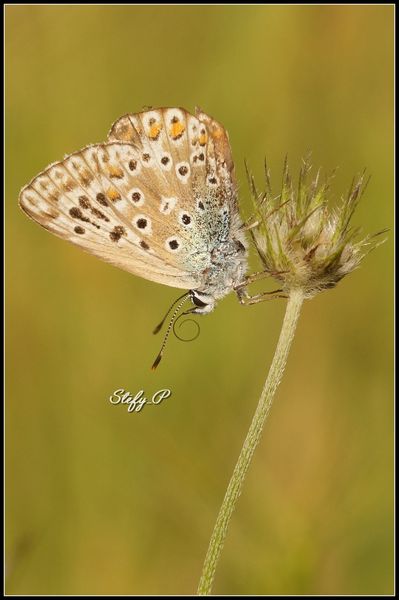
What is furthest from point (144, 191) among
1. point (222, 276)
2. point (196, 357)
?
point (196, 357)

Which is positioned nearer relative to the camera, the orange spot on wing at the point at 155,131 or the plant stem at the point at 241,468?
the plant stem at the point at 241,468

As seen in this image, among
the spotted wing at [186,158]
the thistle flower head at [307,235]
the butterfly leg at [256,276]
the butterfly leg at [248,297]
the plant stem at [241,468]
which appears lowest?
the plant stem at [241,468]

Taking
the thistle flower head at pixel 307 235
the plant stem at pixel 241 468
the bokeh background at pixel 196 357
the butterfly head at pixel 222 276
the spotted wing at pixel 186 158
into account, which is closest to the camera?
the plant stem at pixel 241 468

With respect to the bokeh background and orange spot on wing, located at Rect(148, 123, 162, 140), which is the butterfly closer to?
orange spot on wing, located at Rect(148, 123, 162, 140)

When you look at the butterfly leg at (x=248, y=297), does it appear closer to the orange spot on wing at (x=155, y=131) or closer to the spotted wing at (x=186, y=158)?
the spotted wing at (x=186, y=158)

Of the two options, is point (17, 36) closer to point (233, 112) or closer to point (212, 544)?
point (233, 112)

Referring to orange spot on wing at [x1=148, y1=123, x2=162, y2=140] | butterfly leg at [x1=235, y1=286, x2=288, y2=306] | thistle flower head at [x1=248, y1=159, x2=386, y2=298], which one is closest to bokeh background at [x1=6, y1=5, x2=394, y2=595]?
butterfly leg at [x1=235, y1=286, x2=288, y2=306]

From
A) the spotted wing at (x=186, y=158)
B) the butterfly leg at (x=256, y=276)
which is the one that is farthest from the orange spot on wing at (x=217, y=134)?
the butterfly leg at (x=256, y=276)
